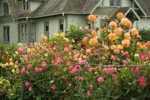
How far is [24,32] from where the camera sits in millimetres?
45125

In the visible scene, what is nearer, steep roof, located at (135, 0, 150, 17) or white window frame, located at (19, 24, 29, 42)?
steep roof, located at (135, 0, 150, 17)

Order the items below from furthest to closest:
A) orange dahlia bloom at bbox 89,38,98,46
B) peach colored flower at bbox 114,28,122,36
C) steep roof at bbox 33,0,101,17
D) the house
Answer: the house
steep roof at bbox 33,0,101,17
orange dahlia bloom at bbox 89,38,98,46
peach colored flower at bbox 114,28,122,36

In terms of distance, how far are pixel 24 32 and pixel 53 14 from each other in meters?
6.31

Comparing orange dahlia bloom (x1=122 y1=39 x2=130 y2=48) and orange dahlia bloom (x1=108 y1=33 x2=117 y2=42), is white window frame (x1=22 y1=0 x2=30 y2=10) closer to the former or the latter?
orange dahlia bloom (x1=108 y1=33 x2=117 y2=42)

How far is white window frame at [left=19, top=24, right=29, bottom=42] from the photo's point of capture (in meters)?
44.5

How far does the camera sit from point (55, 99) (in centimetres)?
847

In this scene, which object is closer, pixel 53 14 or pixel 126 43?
pixel 126 43

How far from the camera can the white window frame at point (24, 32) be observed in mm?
44541

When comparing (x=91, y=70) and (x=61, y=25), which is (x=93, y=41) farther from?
(x=61, y=25)

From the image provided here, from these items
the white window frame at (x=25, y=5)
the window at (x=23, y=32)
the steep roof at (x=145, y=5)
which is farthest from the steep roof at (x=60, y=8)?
the steep roof at (x=145, y=5)

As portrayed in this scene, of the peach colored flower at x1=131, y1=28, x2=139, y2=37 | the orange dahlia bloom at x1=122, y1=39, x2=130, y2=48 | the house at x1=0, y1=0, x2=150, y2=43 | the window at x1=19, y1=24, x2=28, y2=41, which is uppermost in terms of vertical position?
the house at x1=0, y1=0, x2=150, y2=43

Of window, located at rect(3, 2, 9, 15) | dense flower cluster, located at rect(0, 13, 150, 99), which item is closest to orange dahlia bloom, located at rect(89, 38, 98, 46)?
dense flower cluster, located at rect(0, 13, 150, 99)

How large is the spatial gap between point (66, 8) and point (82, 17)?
1987 millimetres

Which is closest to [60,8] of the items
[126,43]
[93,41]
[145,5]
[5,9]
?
[145,5]
